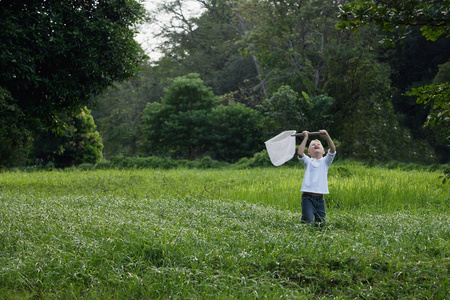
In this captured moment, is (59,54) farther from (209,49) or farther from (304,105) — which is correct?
(209,49)

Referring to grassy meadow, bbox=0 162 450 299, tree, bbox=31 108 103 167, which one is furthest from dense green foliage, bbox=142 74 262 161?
grassy meadow, bbox=0 162 450 299

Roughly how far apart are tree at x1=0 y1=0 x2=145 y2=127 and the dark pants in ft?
18.9

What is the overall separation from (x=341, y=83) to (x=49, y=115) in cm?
1341

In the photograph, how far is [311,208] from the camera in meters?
5.84

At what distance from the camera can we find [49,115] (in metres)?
10.2

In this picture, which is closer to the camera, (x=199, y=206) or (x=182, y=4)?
(x=199, y=206)

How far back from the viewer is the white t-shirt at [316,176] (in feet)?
19.0

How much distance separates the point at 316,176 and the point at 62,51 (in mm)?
5852

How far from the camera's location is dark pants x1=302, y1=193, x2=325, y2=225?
5.80m

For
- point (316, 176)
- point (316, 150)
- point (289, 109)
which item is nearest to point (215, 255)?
point (316, 176)

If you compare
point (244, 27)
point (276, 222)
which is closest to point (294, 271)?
point (276, 222)

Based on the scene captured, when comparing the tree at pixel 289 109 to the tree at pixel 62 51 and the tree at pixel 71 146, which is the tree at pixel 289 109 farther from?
the tree at pixel 71 146

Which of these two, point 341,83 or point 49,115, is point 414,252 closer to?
point 49,115

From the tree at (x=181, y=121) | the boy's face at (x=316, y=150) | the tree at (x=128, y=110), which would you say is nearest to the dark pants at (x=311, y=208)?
the boy's face at (x=316, y=150)
